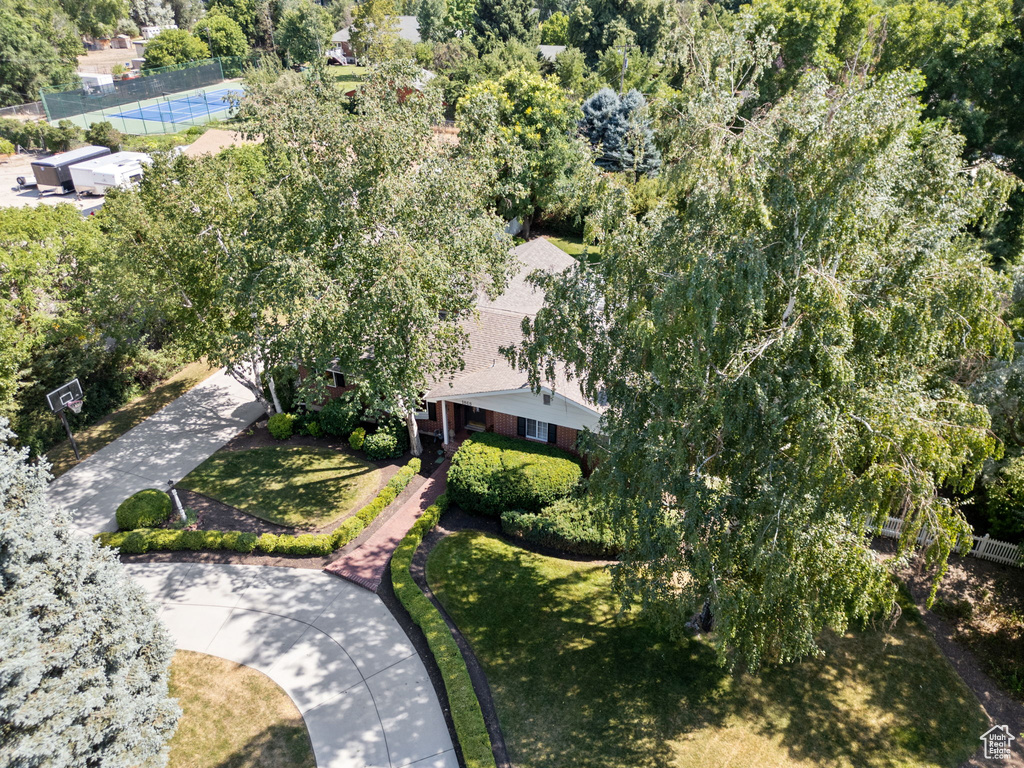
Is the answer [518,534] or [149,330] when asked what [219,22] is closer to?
[149,330]

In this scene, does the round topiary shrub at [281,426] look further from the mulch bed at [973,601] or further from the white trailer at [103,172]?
the white trailer at [103,172]

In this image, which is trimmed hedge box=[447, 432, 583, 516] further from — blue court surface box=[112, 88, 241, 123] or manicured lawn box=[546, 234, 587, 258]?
blue court surface box=[112, 88, 241, 123]

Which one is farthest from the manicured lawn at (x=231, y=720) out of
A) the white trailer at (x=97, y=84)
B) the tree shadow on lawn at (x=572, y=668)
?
the white trailer at (x=97, y=84)

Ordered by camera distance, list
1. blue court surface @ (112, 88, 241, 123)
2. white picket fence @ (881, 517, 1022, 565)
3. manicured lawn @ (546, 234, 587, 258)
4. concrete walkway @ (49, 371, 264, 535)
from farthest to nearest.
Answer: blue court surface @ (112, 88, 241, 123) < manicured lawn @ (546, 234, 587, 258) < concrete walkway @ (49, 371, 264, 535) < white picket fence @ (881, 517, 1022, 565)

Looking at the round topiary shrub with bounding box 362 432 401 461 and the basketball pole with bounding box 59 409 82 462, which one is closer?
the basketball pole with bounding box 59 409 82 462

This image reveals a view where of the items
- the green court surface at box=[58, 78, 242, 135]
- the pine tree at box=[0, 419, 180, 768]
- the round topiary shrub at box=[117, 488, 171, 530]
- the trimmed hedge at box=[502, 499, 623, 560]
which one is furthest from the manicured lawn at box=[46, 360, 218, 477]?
the green court surface at box=[58, 78, 242, 135]

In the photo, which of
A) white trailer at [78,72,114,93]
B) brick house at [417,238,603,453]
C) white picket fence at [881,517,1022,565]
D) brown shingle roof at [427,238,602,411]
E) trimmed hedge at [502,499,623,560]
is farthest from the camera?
white trailer at [78,72,114,93]
